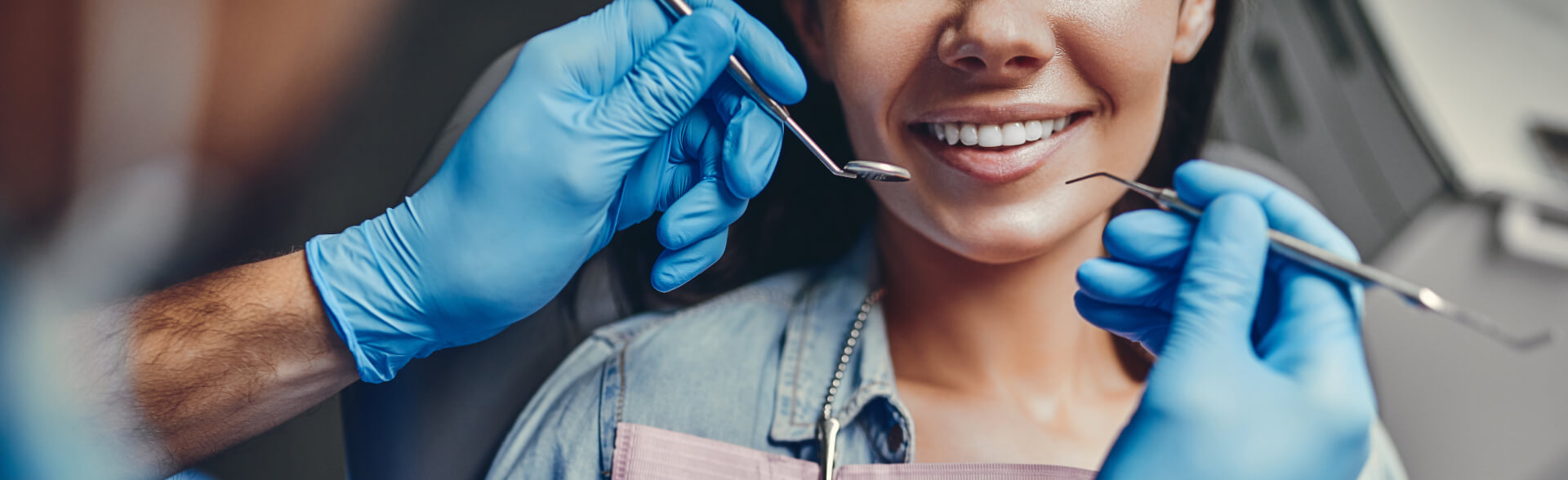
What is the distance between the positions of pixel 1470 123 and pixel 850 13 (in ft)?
2.96

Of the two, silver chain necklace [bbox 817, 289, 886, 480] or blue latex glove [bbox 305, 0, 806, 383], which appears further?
silver chain necklace [bbox 817, 289, 886, 480]

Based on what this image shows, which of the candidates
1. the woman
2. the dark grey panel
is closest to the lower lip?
the woman

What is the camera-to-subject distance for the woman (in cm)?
80

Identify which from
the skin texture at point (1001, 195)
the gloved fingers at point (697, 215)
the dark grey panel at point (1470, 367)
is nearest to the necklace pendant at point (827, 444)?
the skin texture at point (1001, 195)

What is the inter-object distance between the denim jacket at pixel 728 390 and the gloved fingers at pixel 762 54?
320 mm

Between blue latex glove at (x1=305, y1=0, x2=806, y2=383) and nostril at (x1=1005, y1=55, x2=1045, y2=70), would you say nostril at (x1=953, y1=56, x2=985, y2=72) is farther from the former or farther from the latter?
blue latex glove at (x1=305, y1=0, x2=806, y2=383)

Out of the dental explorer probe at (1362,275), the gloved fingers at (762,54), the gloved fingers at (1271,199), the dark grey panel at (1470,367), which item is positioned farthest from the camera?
the dark grey panel at (1470,367)

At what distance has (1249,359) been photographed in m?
0.60

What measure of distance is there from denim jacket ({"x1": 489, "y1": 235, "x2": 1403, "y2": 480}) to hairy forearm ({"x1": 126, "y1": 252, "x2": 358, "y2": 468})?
0.74ft

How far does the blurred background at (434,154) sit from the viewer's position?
612 millimetres

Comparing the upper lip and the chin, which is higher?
the upper lip

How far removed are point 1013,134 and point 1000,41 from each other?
0.11 meters

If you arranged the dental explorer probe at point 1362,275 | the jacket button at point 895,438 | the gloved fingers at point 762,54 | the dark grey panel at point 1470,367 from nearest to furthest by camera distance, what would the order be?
1. the dental explorer probe at point 1362,275
2. the gloved fingers at point 762,54
3. the jacket button at point 895,438
4. the dark grey panel at point 1470,367

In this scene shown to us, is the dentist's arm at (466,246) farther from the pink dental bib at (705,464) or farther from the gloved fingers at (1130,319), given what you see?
the gloved fingers at (1130,319)
